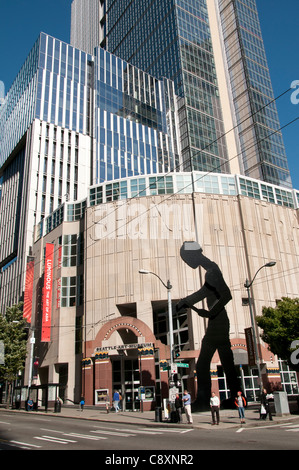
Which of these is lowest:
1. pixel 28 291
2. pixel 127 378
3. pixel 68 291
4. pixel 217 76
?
pixel 127 378

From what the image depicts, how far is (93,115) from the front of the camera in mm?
81875

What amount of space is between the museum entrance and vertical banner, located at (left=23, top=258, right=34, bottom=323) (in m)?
17.5

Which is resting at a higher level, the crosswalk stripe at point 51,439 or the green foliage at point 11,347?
the green foliage at point 11,347

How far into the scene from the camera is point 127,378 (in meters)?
42.2

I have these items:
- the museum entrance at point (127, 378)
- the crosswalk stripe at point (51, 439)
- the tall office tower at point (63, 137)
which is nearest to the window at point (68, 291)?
the museum entrance at point (127, 378)

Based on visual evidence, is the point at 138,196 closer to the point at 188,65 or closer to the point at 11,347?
the point at 11,347

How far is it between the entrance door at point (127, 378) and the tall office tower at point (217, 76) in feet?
191

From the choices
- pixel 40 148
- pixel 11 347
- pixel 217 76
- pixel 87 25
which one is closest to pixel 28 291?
pixel 11 347

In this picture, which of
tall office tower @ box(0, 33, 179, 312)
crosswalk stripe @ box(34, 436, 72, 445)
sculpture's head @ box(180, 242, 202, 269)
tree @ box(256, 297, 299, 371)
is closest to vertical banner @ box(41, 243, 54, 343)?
tall office tower @ box(0, 33, 179, 312)

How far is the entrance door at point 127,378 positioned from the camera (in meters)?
40.1

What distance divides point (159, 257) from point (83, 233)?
12919mm

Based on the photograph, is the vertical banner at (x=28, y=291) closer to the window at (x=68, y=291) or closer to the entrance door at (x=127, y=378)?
the window at (x=68, y=291)

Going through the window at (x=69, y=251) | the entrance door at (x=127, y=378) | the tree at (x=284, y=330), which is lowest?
the entrance door at (x=127, y=378)

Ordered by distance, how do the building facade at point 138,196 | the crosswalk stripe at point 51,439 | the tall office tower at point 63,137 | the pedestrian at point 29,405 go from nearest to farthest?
the crosswalk stripe at point 51,439
the pedestrian at point 29,405
the building facade at point 138,196
the tall office tower at point 63,137
